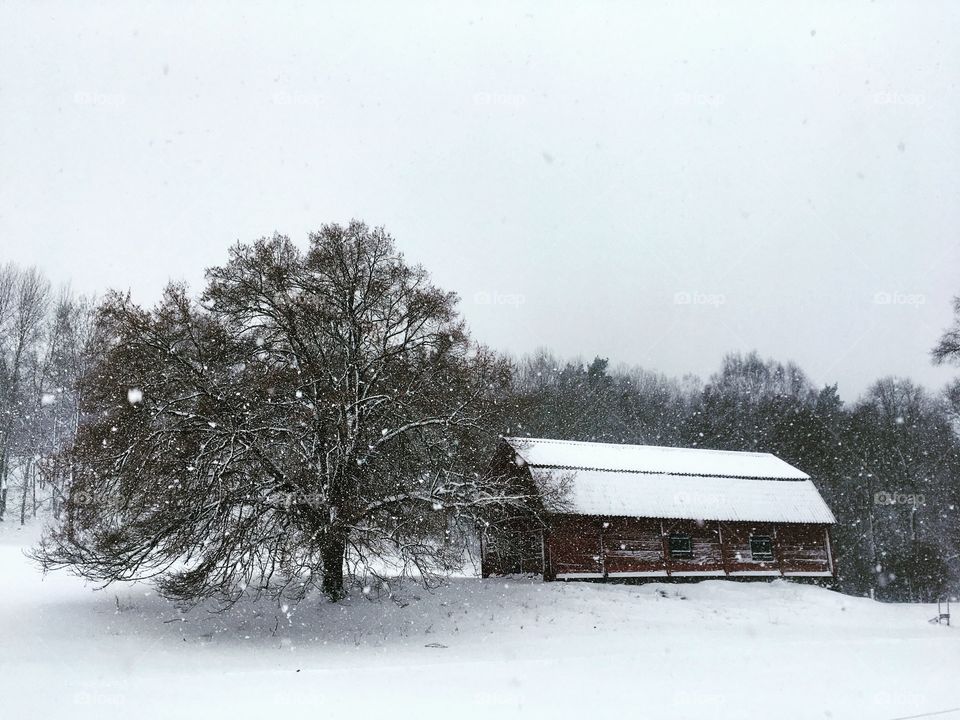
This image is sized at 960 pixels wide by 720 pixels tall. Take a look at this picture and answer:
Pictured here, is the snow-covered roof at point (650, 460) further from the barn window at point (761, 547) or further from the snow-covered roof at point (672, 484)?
the barn window at point (761, 547)

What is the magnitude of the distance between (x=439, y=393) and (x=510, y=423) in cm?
275

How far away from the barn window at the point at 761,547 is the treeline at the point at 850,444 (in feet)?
35.8

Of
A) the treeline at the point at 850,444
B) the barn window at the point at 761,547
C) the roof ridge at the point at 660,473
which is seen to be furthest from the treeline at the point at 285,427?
the treeline at the point at 850,444

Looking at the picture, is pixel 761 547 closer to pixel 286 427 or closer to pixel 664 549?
pixel 664 549

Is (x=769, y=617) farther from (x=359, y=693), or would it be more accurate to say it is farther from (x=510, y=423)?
(x=359, y=693)

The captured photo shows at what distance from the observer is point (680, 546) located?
90.0 ft

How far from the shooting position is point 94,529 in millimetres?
16766

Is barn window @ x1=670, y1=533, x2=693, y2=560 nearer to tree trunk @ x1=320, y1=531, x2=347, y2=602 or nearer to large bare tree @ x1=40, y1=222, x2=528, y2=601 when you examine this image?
large bare tree @ x1=40, y1=222, x2=528, y2=601

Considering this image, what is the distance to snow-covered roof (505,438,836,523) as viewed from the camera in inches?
1051

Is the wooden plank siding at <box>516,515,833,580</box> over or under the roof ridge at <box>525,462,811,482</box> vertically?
under

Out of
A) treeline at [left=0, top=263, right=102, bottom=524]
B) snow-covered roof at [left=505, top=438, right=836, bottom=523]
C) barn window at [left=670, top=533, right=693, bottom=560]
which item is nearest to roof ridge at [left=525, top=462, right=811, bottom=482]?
snow-covered roof at [left=505, top=438, right=836, bottom=523]

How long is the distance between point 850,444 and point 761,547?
24.6 meters

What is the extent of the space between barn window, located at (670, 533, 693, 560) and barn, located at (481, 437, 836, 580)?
0.04m

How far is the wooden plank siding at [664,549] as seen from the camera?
25703 mm
